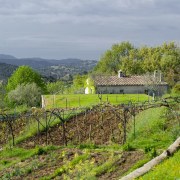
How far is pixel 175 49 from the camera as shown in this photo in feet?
211

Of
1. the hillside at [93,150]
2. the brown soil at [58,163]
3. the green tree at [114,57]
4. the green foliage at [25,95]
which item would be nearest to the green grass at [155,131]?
the hillside at [93,150]

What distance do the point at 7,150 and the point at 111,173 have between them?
20.6 feet

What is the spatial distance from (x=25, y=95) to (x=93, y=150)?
4443cm

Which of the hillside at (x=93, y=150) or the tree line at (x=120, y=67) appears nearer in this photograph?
the hillside at (x=93, y=150)

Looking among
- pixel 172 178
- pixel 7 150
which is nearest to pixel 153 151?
pixel 172 178

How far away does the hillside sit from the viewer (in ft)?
39.8

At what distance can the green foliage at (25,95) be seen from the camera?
5734cm

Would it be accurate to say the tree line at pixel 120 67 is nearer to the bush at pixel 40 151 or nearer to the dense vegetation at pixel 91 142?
the dense vegetation at pixel 91 142

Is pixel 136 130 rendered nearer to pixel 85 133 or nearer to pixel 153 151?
pixel 85 133

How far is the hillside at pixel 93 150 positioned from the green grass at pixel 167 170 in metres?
0.06

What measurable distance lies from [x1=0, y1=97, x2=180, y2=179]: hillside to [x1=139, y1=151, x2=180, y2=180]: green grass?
6 cm

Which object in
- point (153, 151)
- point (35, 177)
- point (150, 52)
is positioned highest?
point (150, 52)

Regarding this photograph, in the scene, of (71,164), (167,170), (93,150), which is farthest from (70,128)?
(167,170)

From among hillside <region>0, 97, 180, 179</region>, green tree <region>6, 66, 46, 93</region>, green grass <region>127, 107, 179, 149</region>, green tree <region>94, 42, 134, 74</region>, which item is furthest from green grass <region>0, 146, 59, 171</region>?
green tree <region>94, 42, 134, 74</region>
